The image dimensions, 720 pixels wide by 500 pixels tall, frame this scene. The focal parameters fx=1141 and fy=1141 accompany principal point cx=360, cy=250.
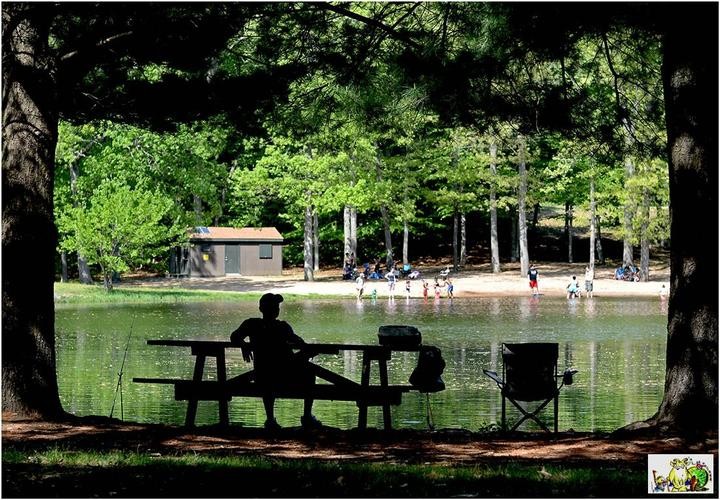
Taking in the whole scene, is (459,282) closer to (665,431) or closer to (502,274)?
(502,274)

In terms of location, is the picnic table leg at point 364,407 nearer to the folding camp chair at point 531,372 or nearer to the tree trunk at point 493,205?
the folding camp chair at point 531,372

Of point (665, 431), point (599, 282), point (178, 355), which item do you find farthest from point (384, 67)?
point (599, 282)

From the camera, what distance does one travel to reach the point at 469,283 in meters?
49.1

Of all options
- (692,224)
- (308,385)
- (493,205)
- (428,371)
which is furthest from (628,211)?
(308,385)

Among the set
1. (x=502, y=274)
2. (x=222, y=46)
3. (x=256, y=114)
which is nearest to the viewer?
(x=222, y=46)

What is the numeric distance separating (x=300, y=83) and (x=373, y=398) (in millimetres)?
4691

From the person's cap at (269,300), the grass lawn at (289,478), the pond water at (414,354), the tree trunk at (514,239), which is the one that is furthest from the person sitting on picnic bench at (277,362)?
the tree trunk at (514,239)

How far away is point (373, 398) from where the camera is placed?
10.1 meters

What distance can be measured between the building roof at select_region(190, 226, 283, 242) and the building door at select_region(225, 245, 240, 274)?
0.58 meters

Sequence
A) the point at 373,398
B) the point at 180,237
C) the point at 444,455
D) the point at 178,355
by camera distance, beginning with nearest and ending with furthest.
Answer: the point at 444,455
the point at 373,398
the point at 178,355
the point at 180,237

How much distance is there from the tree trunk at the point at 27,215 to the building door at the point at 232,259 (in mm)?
45143

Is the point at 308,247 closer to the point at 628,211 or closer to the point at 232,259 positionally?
the point at 232,259

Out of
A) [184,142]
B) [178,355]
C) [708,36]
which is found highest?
[184,142]

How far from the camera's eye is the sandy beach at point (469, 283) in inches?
1841
